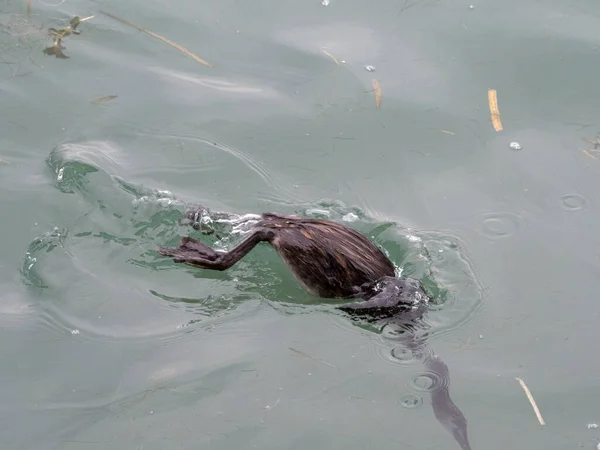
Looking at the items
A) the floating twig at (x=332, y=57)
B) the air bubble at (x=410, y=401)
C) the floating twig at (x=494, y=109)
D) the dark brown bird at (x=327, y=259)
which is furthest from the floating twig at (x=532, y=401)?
the floating twig at (x=332, y=57)

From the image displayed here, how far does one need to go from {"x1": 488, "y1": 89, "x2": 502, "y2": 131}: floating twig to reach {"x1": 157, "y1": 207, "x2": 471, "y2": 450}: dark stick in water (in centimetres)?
240

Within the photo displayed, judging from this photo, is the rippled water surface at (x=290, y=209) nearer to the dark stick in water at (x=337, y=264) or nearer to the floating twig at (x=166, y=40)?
the floating twig at (x=166, y=40)

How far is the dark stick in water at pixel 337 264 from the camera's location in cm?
600

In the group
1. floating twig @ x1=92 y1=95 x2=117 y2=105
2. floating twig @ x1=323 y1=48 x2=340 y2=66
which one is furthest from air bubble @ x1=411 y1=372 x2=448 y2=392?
floating twig @ x1=92 y1=95 x2=117 y2=105

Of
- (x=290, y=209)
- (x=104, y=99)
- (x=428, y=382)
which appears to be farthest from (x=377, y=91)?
(x=428, y=382)

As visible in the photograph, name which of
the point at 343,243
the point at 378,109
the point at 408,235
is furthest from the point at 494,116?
the point at 343,243

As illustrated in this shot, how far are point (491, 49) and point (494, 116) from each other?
42.3 inches

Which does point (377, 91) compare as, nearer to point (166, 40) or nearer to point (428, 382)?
point (166, 40)

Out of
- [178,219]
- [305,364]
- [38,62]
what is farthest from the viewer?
[38,62]

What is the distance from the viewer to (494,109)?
8109 mm

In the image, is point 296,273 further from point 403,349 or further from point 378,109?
point 378,109

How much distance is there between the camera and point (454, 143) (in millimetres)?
7758

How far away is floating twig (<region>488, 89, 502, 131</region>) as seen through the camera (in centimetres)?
796

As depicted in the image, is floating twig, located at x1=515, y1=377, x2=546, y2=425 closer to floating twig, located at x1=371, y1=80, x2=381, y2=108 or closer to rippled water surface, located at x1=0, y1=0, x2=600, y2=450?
rippled water surface, located at x1=0, y1=0, x2=600, y2=450
